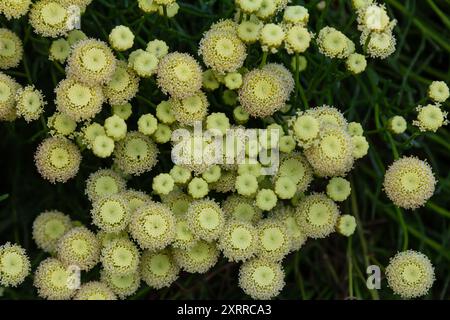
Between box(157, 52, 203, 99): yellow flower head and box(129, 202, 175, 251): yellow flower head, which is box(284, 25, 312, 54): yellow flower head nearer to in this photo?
box(157, 52, 203, 99): yellow flower head

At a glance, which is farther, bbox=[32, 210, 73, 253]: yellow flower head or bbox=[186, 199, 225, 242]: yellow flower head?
bbox=[32, 210, 73, 253]: yellow flower head

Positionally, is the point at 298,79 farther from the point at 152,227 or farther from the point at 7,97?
the point at 7,97

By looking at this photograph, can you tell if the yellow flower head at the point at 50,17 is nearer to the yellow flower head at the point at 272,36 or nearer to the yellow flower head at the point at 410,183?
the yellow flower head at the point at 272,36

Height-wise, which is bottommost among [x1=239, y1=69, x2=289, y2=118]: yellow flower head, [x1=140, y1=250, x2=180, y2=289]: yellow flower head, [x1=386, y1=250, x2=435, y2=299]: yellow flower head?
[x1=140, y1=250, x2=180, y2=289]: yellow flower head

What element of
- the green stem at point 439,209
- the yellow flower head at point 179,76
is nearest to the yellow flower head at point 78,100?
the yellow flower head at point 179,76

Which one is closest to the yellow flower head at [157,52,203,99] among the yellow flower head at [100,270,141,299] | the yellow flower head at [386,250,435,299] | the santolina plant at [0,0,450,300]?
the santolina plant at [0,0,450,300]

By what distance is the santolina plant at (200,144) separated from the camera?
119cm

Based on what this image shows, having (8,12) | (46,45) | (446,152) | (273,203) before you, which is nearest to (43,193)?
(46,45)

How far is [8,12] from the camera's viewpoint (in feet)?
3.92

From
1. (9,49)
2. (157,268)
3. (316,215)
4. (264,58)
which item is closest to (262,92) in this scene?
(264,58)

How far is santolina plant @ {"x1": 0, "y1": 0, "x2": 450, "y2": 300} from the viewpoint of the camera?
1194mm

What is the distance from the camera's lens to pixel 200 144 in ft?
3.96
